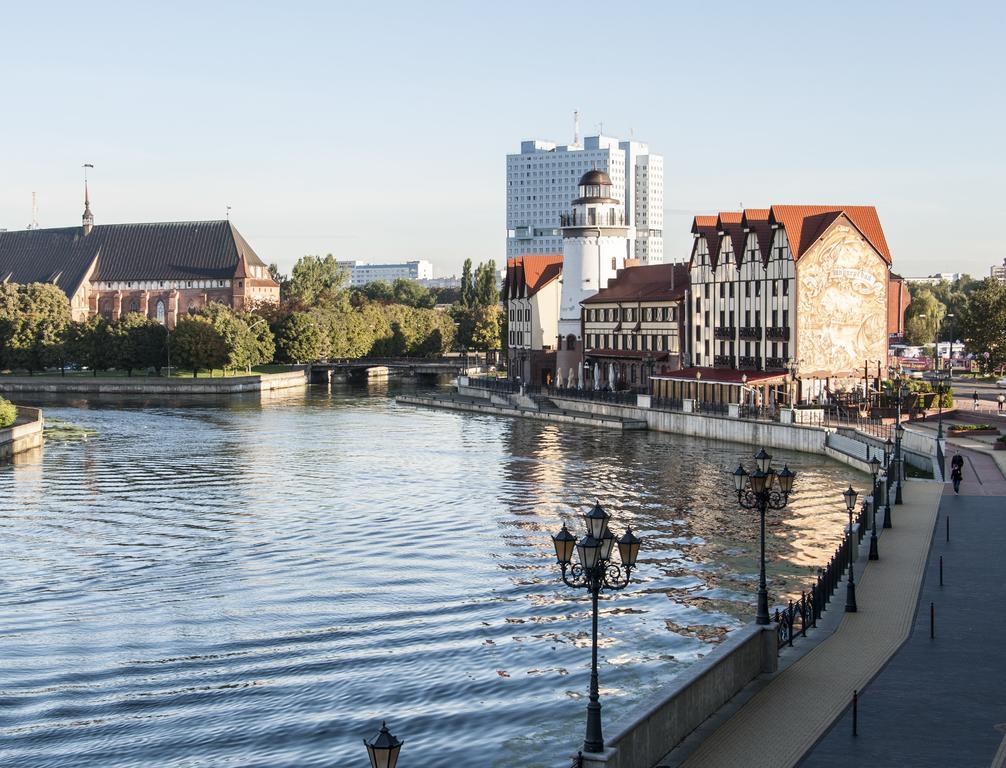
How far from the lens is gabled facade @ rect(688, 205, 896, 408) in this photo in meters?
85.7

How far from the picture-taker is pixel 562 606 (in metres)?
36.5

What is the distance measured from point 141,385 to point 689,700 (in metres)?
123

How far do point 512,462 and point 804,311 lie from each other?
83.1ft

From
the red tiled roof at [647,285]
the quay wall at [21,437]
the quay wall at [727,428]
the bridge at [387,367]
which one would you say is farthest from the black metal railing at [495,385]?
the quay wall at [21,437]

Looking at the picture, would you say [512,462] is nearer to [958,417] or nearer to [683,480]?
[683,480]

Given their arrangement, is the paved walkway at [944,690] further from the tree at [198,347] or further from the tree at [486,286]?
the tree at [486,286]

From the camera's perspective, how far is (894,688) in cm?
2394

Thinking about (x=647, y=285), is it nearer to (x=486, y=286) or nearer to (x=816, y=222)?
(x=816, y=222)

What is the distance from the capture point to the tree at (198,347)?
145 metres

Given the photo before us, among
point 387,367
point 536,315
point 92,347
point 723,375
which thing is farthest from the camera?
point 387,367

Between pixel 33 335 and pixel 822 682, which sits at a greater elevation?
pixel 33 335

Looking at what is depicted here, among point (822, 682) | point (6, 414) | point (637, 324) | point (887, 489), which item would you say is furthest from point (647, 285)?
point (822, 682)

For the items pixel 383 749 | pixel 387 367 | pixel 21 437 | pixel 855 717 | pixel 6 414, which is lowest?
pixel 855 717

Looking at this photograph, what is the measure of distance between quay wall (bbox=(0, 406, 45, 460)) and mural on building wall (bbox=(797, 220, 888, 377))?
5254 centimetres
